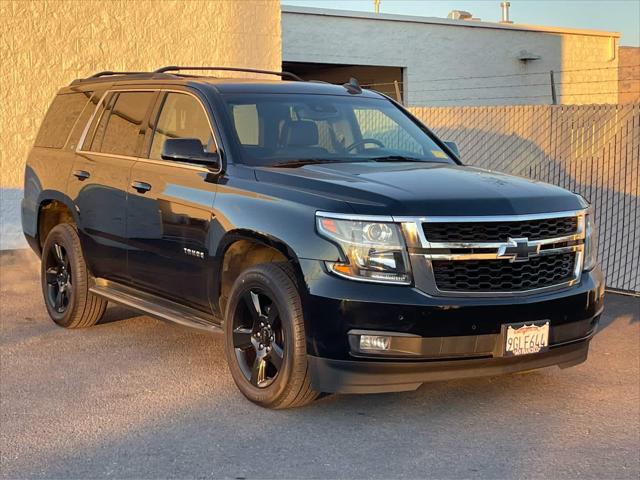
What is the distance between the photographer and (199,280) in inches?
239

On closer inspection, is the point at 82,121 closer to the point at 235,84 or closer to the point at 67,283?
the point at 67,283

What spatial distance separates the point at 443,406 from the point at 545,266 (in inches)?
40.9

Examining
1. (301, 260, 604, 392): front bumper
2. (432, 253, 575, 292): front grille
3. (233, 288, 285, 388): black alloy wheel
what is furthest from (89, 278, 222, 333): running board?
(432, 253, 575, 292): front grille

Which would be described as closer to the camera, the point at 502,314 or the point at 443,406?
the point at 502,314

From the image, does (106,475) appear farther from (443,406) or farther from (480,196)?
(480,196)

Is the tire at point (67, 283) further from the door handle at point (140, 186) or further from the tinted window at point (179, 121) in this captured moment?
the tinted window at point (179, 121)

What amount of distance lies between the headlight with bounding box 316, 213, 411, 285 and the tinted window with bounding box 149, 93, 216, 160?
1756 millimetres

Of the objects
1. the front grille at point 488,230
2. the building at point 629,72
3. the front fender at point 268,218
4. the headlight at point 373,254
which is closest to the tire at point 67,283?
the front fender at point 268,218

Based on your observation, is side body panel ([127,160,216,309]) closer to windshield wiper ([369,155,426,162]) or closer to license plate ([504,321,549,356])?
windshield wiper ([369,155,426,162])

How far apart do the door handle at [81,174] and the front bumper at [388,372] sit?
10.2 ft

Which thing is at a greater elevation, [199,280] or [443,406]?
[199,280]

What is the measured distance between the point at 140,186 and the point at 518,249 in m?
2.80

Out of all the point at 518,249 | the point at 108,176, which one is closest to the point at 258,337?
the point at 518,249

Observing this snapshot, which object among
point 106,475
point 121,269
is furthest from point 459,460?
point 121,269
